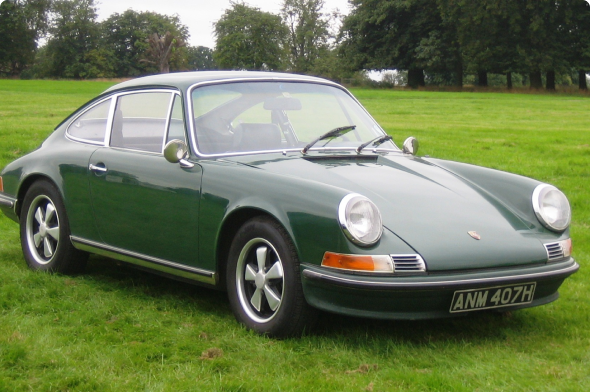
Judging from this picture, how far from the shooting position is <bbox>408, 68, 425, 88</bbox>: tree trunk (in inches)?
2597

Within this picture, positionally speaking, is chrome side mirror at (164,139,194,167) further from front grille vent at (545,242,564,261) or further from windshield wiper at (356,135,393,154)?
front grille vent at (545,242,564,261)

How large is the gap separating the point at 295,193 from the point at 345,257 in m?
0.46

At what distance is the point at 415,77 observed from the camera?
6625cm

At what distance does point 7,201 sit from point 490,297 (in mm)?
3840

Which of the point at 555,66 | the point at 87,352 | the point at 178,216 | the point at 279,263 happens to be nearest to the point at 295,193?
the point at 279,263

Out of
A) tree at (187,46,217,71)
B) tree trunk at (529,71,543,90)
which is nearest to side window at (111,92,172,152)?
tree trunk at (529,71,543,90)

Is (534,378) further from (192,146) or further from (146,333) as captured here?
(192,146)

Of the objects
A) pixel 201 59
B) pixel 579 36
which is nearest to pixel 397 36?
pixel 579 36

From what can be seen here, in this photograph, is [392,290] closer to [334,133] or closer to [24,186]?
[334,133]

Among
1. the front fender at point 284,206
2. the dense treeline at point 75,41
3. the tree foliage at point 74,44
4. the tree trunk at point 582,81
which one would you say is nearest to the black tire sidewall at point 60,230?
the front fender at point 284,206

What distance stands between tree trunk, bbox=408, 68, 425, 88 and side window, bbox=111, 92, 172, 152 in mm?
61474

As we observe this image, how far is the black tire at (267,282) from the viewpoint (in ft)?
13.2

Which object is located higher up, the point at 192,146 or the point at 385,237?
the point at 192,146

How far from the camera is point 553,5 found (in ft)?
166
